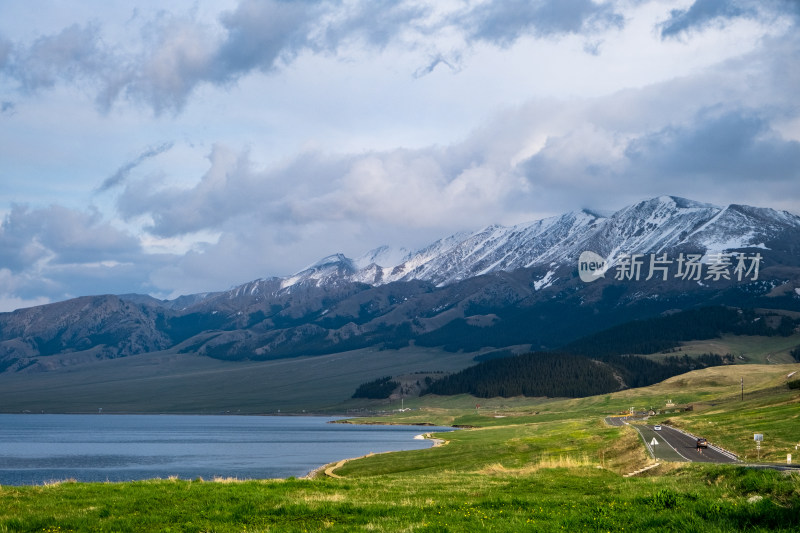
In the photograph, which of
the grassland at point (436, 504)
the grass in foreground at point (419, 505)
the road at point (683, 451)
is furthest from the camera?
the road at point (683, 451)

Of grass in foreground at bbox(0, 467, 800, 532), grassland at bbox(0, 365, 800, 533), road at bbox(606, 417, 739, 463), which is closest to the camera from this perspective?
grass in foreground at bbox(0, 467, 800, 532)

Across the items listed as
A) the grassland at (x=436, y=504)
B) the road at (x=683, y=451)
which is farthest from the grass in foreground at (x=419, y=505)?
the road at (x=683, y=451)

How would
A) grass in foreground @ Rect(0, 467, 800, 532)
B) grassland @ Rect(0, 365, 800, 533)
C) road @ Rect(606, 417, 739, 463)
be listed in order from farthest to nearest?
road @ Rect(606, 417, 739, 463)
grassland @ Rect(0, 365, 800, 533)
grass in foreground @ Rect(0, 467, 800, 532)

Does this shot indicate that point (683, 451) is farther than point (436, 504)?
Yes

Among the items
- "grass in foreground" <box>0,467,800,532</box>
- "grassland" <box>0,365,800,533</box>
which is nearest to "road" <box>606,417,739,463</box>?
"grassland" <box>0,365,800,533</box>

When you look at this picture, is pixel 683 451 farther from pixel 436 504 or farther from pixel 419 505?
pixel 419 505

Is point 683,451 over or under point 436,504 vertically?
under

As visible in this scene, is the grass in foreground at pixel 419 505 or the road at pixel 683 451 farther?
the road at pixel 683 451

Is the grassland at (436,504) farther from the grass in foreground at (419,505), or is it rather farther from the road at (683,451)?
the road at (683,451)

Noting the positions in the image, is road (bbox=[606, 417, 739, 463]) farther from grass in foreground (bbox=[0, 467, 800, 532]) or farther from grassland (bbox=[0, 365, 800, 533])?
grass in foreground (bbox=[0, 467, 800, 532])

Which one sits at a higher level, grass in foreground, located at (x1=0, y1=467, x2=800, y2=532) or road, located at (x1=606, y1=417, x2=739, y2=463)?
grass in foreground, located at (x1=0, y1=467, x2=800, y2=532)

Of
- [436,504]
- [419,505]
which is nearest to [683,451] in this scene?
[436,504]

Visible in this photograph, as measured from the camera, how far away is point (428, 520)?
25375 mm

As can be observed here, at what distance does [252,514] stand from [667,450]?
5832 cm
